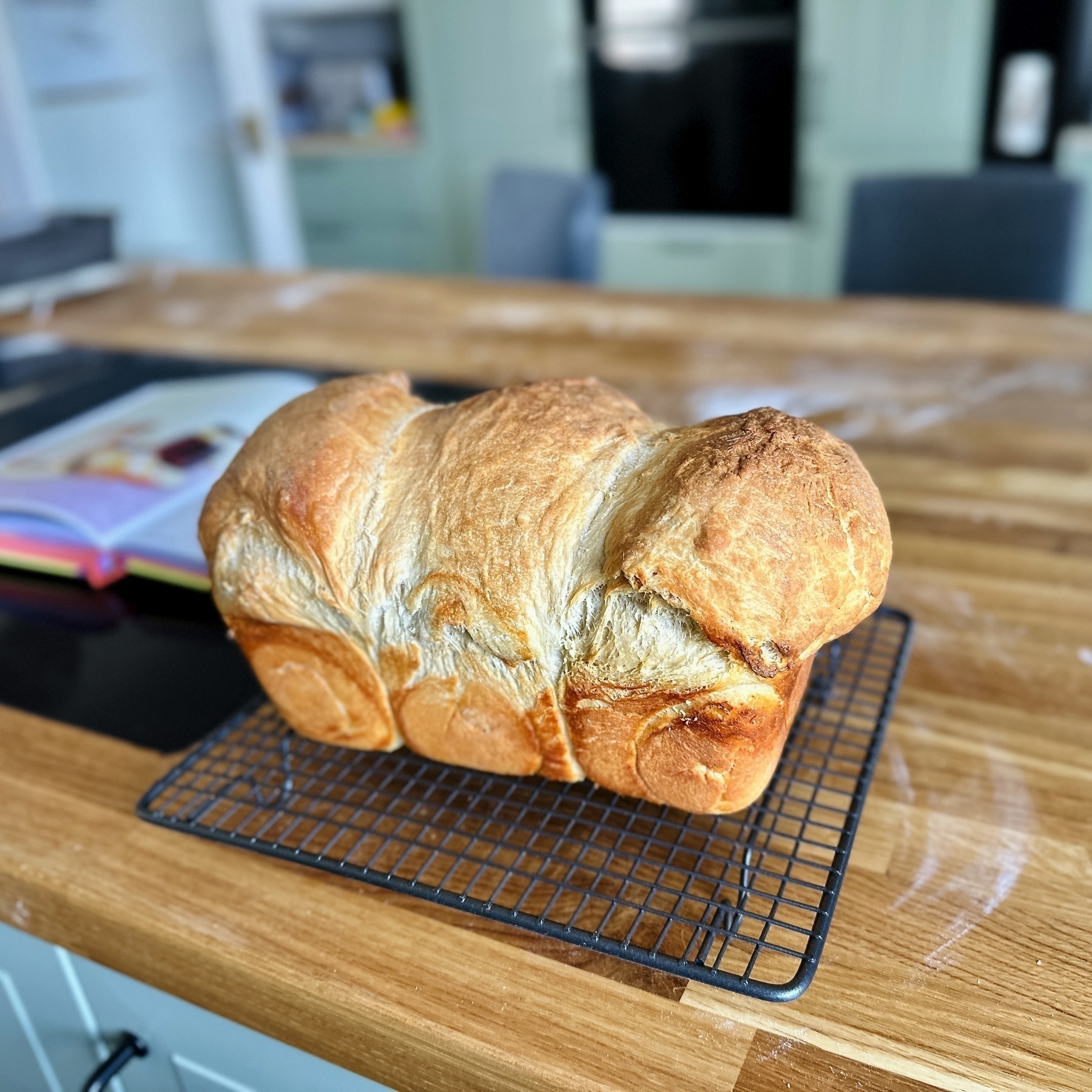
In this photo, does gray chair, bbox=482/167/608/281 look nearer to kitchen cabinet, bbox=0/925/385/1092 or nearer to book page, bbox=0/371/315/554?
book page, bbox=0/371/315/554

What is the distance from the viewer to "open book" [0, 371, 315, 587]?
36.5 inches

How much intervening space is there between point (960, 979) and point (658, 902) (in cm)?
16

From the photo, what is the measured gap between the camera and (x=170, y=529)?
94cm

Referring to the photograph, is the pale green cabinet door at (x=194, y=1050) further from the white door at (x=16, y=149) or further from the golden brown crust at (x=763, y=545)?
the white door at (x=16, y=149)

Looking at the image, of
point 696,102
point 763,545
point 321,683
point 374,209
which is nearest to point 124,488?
point 321,683

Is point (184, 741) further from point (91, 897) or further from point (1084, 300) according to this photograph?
point (1084, 300)

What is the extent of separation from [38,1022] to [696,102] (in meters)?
3.47

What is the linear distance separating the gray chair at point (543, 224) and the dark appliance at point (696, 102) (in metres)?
1.49

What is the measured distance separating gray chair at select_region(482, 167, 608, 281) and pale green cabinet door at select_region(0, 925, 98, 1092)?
172 centimetres

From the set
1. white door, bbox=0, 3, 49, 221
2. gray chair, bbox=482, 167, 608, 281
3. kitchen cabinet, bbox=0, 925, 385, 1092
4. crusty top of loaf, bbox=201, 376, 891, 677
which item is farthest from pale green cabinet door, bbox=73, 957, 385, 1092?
white door, bbox=0, 3, 49, 221

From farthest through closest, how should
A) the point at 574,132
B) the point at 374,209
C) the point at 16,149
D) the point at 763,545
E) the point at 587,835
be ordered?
the point at 16,149 < the point at 374,209 < the point at 574,132 < the point at 587,835 < the point at 763,545

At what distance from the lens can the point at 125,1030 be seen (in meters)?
0.69

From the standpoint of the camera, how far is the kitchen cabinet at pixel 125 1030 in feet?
2.02

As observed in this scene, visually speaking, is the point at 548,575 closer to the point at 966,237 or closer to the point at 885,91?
the point at 966,237
